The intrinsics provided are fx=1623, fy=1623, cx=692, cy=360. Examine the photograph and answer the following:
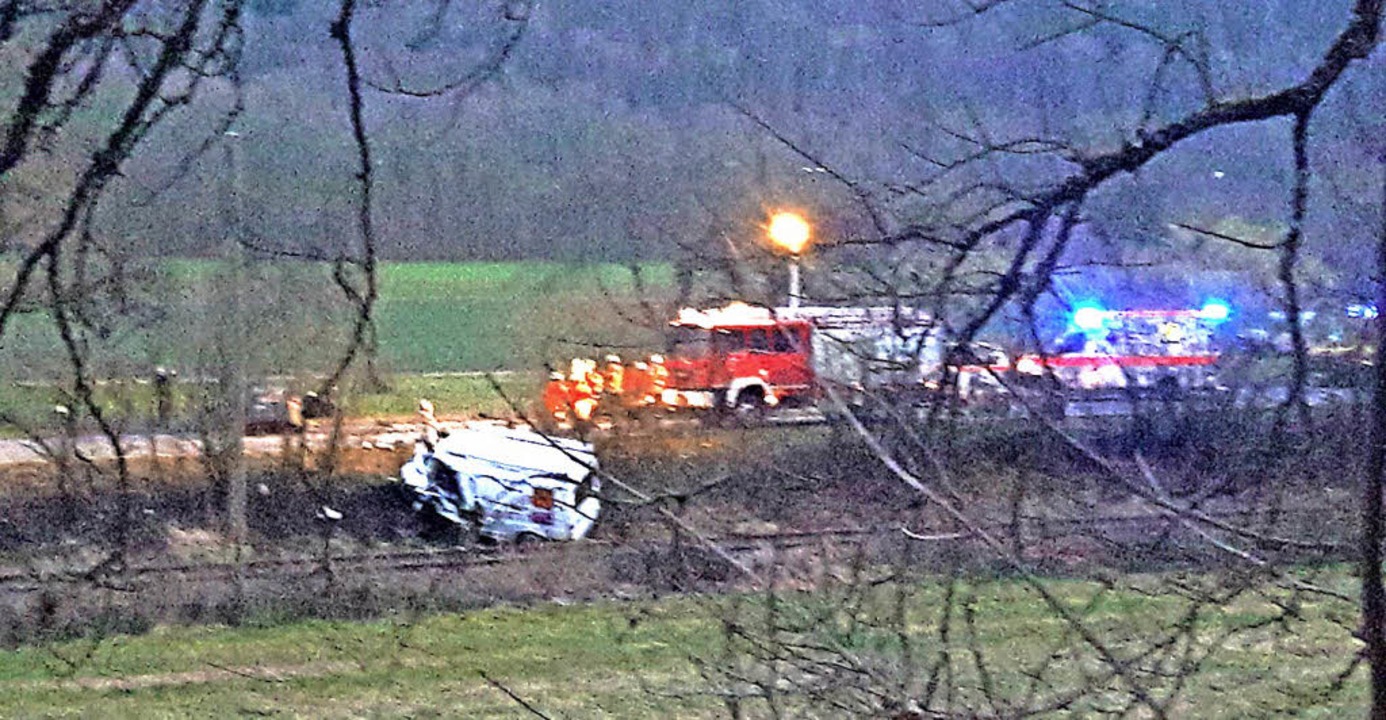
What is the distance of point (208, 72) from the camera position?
2809 mm

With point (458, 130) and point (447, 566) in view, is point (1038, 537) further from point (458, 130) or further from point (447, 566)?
point (447, 566)

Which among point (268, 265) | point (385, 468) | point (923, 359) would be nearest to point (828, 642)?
point (923, 359)

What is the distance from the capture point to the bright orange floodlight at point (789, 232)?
309 centimetres

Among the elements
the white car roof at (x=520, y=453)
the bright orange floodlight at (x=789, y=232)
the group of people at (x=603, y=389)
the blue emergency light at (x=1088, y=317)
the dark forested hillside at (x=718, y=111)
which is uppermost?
the dark forested hillside at (x=718, y=111)

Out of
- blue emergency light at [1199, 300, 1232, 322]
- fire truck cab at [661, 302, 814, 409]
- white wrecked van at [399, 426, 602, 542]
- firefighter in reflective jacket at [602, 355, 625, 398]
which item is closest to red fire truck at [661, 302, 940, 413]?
fire truck cab at [661, 302, 814, 409]

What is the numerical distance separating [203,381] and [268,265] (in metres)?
5.63

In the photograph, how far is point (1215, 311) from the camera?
4383 mm

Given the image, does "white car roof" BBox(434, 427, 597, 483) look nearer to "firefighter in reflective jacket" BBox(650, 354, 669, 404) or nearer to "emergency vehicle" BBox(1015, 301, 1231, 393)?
"firefighter in reflective jacket" BBox(650, 354, 669, 404)

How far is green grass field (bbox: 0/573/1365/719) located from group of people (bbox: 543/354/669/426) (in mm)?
603

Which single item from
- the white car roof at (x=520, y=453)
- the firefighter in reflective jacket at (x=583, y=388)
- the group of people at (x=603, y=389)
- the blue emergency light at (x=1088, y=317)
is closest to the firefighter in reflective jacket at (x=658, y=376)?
the group of people at (x=603, y=389)

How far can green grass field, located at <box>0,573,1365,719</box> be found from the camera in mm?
2758

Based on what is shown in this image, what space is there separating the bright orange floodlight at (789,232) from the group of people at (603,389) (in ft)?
4.05

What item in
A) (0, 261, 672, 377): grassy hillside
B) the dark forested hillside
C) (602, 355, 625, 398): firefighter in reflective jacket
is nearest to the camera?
the dark forested hillside

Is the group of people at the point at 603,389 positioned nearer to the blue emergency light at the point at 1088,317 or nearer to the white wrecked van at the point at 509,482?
the white wrecked van at the point at 509,482
